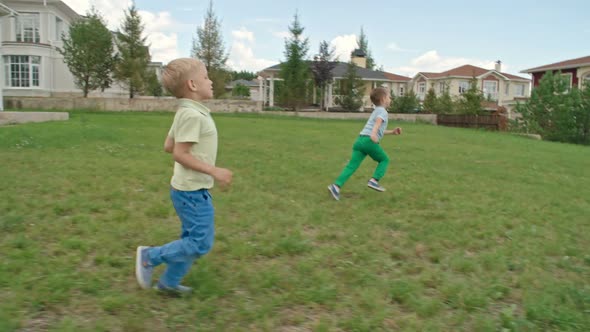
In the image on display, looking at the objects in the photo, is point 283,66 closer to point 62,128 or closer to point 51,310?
point 62,128

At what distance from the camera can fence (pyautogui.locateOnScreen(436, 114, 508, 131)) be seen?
3275 cm

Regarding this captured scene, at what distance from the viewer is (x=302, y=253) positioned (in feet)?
14.0

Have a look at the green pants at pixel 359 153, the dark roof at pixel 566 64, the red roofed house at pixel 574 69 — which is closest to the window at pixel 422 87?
the dark roof at pixel 566 64

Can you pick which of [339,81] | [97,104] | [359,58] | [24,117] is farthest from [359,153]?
[359,58]

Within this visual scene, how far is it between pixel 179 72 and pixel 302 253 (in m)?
1.98

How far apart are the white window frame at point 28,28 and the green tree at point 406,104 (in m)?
29.0

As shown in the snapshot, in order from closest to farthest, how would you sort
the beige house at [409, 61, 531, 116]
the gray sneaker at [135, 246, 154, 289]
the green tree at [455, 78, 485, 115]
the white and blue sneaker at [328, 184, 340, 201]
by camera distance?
the gray sneaker at [135, 246, 154, 289]
the white and blue sneaker at [328, 184, 340, 201]
the green tree at [455, 78, 485, 115]
the beige house at [409, 61, 531, 116]

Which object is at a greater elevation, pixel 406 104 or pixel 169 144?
pixel 406 104

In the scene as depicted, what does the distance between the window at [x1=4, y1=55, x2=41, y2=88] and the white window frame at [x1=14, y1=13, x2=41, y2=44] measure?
58.0 inches

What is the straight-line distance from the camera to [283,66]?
3703 centimetres

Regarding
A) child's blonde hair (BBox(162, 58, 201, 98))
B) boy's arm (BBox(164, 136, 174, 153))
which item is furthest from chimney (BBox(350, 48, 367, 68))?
child's blonde hair (BBox(162, 58, 201, 98))

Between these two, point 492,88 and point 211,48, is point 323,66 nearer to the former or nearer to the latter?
point 211,48

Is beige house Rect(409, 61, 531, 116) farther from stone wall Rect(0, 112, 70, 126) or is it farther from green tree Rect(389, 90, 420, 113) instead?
stone wall Rect(0, 112, 70, 126)

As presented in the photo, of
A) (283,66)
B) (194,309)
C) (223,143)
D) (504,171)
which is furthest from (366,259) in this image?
(283,66)
